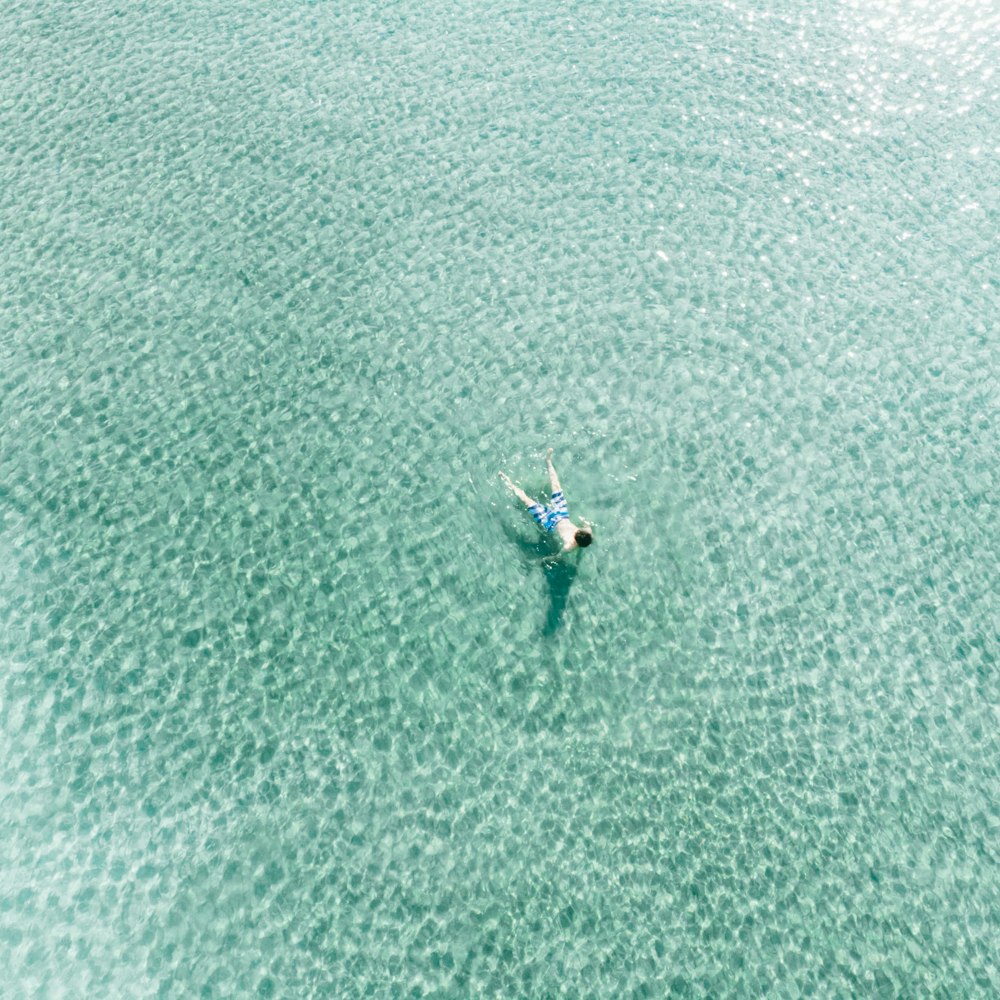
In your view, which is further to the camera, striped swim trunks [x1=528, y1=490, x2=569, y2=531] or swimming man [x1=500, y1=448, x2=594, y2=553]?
striped swim trunks [x1=528, y1=490, x2=569, y2=531]

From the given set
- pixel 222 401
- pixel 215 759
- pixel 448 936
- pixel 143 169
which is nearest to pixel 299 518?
pixel 222 401

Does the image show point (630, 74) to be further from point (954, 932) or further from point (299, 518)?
point (954, 932)

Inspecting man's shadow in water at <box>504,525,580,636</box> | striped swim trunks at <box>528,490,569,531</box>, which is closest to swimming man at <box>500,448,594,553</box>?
striped swim trunks at <box>528,490,569,531</box>

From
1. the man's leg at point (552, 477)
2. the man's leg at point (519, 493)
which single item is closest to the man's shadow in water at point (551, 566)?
the man's leg at point (519, 493)

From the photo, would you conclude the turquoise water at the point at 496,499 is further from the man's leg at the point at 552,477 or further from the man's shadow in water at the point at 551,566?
the man's leg at the point at 552,477

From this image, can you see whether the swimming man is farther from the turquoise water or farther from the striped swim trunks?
the turquoise water

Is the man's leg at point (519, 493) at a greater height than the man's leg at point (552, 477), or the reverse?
the man's leg at point (552, 477)
